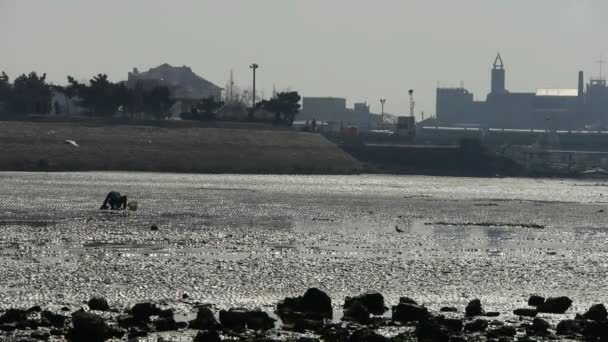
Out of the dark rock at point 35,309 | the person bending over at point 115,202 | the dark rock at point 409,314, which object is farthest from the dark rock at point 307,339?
the person bending over at point 115,202

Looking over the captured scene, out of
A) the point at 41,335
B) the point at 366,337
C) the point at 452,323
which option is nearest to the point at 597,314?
the point at 452,323

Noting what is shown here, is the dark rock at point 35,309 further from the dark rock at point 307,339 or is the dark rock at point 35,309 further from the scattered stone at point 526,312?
the scattered stone at point 526,312

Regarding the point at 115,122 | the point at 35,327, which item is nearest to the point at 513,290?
the point at 35,327

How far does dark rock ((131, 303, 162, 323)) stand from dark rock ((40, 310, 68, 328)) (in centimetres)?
116

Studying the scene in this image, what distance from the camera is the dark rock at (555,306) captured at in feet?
81.1

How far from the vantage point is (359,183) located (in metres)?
88.1

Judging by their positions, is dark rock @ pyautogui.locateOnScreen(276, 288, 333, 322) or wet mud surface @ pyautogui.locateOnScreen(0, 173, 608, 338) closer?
dark rock @ pyautogui.locateOnScreen(276, 288, 333, 322)

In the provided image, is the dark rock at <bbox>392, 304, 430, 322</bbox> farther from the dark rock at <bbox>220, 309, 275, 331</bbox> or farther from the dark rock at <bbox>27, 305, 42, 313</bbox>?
the dark rock at <bbox>27, 305, 42, 313</bbox>

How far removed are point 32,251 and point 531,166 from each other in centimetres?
10928

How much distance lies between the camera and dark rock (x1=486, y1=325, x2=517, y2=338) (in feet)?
72.5

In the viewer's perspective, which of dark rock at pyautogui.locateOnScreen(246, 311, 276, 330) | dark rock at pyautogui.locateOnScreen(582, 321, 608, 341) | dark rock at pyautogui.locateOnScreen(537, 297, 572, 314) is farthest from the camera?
dark rock at pyautogui.locateOnScreen(537, 297, 572, 314)

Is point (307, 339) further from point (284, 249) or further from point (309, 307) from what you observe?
point (284, 249)

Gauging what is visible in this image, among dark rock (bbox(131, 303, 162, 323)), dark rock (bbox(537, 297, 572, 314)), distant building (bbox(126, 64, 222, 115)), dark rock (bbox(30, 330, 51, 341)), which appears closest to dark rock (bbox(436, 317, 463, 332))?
dark rock (bbox(537, 297, 572, 314))

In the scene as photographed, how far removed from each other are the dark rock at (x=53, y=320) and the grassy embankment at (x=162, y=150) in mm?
63741
